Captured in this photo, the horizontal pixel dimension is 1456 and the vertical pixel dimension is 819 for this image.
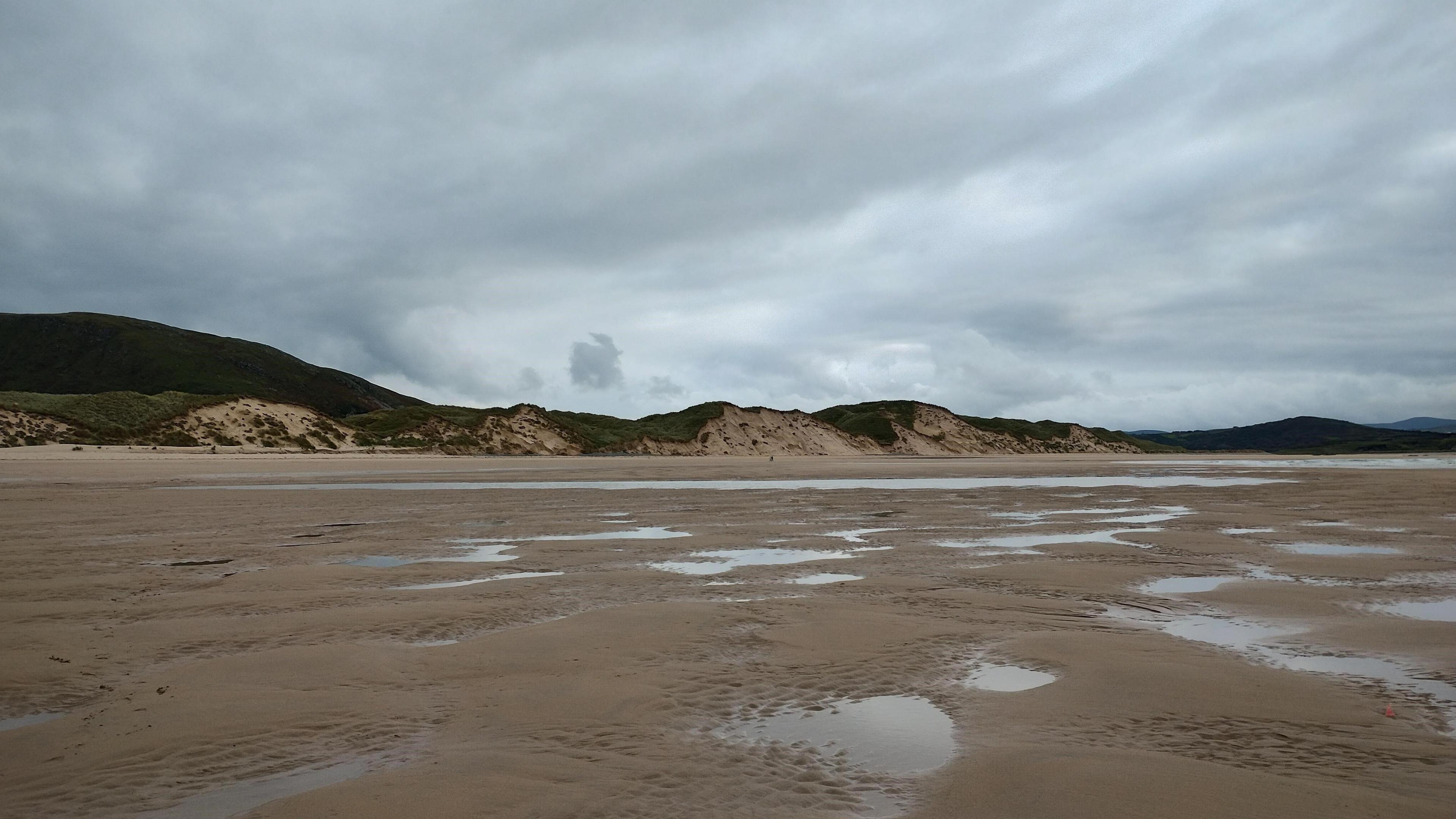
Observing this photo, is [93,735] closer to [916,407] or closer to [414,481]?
[414,481]

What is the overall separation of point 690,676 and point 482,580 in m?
5.32

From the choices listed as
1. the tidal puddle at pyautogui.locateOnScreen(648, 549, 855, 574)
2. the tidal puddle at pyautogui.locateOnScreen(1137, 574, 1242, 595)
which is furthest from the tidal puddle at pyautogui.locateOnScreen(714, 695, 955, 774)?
the tidal puddle at pyautogui.locateOnScreen(648, 549, 855, 574)

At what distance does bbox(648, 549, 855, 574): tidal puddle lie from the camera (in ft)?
38.9

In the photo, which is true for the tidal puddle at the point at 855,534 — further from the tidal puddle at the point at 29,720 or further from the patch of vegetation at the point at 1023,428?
the patch of vegetation at the point at 1023,428

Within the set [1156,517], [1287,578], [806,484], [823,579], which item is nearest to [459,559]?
[823,579]

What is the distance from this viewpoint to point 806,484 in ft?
110

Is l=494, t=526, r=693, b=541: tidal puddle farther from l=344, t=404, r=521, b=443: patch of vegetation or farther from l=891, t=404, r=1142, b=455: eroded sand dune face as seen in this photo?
l=891, t=404, r=1142, b=455: eroded sand dune face

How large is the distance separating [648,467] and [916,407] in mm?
91646

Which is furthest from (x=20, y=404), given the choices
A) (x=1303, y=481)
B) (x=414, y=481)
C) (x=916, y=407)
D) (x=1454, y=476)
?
(x=916, y=407)

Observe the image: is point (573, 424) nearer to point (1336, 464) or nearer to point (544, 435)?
point (544, 435)

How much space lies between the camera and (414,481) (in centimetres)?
3312

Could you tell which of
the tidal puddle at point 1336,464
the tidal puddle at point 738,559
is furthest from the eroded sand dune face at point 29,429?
the tidal puddle at point 1336,464

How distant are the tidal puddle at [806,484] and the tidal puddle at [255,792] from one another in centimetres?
2497

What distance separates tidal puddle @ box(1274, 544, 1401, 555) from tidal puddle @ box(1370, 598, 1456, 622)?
12.2 ft
